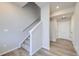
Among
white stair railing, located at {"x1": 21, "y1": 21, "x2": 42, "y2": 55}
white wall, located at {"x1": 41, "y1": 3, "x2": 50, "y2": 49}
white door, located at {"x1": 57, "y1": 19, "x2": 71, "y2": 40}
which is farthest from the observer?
white door, located at {"x1": 57, "y1": 19, "x2": 71, "y2": 40}

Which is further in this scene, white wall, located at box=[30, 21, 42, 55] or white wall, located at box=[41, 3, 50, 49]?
white wall, located at box=[41, 3, 50, 49]

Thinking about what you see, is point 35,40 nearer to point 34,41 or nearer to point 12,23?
point 34,41

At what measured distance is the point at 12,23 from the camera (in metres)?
3.98

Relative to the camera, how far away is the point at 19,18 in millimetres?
4141

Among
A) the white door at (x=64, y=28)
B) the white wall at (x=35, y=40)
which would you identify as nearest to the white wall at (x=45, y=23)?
the white wall at (x=35, y=40)

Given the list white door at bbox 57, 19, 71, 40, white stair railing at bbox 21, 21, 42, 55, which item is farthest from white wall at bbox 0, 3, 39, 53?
white door at bbox 57, 19, 71, 40

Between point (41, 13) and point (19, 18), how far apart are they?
0.96 metres

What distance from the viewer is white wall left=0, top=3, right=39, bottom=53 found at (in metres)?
3.62

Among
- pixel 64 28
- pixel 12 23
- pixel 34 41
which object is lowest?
pixel 34 41

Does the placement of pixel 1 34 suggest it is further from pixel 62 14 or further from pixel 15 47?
pixel 62 14

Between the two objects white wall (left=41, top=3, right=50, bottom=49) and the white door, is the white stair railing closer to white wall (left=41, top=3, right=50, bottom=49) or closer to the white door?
white wall (left=41, top=3, right=50, bottom=49)

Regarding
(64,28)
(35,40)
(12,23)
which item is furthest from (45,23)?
(12,23)

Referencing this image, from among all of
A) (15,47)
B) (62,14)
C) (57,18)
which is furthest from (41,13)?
(15,47)

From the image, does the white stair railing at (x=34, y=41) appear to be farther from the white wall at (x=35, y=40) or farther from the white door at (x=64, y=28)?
the white door at (x=64, y=28)
